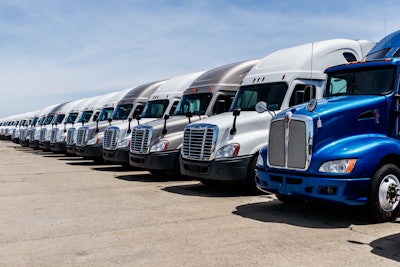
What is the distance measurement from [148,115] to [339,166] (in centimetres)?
915

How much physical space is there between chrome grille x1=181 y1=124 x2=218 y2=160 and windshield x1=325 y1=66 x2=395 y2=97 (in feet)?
7.84

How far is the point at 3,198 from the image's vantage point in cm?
952

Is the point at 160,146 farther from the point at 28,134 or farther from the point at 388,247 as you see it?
the point at 28,134

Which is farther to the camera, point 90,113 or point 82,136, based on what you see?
point 90,113

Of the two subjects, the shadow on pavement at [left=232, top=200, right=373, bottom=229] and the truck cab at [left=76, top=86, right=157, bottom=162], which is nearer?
the shadow on pavement at [left=232, top=200, right=373, bottom=229]

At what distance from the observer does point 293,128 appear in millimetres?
7109

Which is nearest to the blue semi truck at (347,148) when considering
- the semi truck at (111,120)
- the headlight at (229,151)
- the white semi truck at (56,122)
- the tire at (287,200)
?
the tire at (287,200)

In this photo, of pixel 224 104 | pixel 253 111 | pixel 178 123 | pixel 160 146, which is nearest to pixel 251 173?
pixel 253 111

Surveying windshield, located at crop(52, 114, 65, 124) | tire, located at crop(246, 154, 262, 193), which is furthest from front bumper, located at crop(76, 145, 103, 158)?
windshield, located at crop(52, 114, 65, 124)

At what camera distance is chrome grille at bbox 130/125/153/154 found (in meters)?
11.7

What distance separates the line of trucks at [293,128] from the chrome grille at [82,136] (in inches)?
101

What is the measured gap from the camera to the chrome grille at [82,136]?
16734 millimetres

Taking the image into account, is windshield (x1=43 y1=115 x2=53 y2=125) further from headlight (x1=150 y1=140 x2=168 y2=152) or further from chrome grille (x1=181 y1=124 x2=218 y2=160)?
chrome grille (x1=181 y1=124 x2=218 y2=160)

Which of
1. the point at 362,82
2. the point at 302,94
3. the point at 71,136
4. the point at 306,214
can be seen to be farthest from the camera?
the point at 71,136
